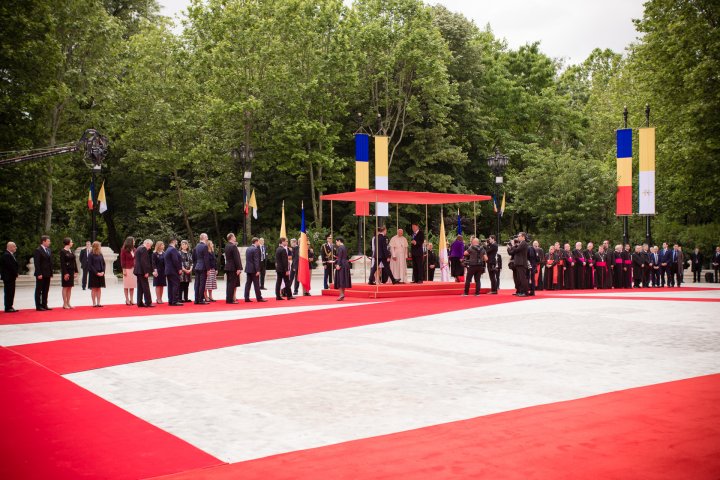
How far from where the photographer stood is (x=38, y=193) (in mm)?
34531

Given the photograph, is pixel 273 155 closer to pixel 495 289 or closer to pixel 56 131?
pixel 56 131

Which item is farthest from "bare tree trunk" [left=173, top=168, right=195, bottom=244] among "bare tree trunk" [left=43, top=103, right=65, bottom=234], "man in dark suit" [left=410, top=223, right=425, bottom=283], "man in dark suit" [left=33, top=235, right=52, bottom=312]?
"man in dark suit" [left=33, top=235, right=52, bottom=312]

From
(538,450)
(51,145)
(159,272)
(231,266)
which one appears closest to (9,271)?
(159,272)

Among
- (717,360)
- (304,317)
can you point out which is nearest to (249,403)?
(717,360)

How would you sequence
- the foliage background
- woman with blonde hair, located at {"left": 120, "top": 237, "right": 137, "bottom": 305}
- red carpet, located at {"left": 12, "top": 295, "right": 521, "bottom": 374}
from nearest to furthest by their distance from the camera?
red carpet, located at {"left": 12, "top": 295, "right": 521, "bottom": 374} → woman with blonde hair, located at {"left": 120, "top": 237, "right": 137, "bottom": 305} → the foliage background

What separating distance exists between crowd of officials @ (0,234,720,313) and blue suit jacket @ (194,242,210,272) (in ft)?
0.09

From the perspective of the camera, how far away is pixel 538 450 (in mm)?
5531

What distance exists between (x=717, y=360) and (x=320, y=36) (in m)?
36.4

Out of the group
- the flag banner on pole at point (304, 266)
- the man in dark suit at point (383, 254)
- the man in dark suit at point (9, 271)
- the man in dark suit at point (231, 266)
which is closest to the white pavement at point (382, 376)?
the man in dark suit at point (231, 266)

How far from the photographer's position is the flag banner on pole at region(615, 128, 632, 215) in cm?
2845

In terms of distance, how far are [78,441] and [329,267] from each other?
19.3 metres

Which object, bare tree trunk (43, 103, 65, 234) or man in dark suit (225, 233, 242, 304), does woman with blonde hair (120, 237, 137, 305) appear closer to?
man in dark suit (225, 233, 242, 304)

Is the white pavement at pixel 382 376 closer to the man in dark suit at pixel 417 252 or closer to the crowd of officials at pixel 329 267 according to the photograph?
the crowd of officials at pixel 329 267

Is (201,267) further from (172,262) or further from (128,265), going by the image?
(128,265)
